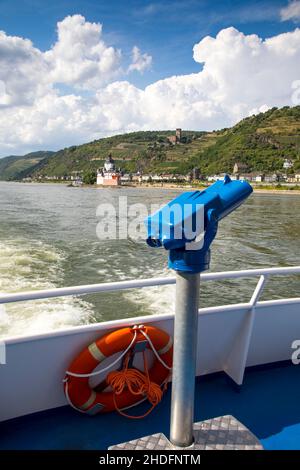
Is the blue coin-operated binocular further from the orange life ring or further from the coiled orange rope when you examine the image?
the coiled orange rope

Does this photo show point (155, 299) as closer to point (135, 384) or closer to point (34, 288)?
point (34, 288)

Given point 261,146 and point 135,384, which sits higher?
point 261,146

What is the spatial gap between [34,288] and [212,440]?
263 inches

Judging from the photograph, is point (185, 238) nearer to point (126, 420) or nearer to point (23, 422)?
point (126, 420)

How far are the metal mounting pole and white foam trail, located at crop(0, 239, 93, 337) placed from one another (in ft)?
8.12

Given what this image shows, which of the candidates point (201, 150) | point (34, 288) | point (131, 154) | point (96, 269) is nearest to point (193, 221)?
point (34, 288)

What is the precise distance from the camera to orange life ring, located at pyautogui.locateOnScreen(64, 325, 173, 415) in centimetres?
211

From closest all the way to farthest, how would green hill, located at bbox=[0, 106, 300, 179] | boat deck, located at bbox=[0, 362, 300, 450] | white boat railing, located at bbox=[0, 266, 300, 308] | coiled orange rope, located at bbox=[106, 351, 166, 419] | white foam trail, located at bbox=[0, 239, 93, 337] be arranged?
white boat railing, located at bbox=[0, 266, 300, 308] < boat deck, located at bbox=[0, 362, 300, 450] < coiled orange rope, located at bbox=[106, 351, 166, 419] < white foam trail, located at bbox=[0, 239, 93, 337] < green hill, located at bbox=[0, 106, 300, 179]

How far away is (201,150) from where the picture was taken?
478ft

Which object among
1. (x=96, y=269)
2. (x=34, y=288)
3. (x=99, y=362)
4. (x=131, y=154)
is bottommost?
(x=96, y=269)

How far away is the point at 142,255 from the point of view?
12180mm

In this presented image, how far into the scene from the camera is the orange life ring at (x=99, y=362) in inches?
82.9

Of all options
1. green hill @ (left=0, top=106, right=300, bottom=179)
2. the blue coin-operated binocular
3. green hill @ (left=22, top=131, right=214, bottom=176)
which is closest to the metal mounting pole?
the blue coin-operated binocular
